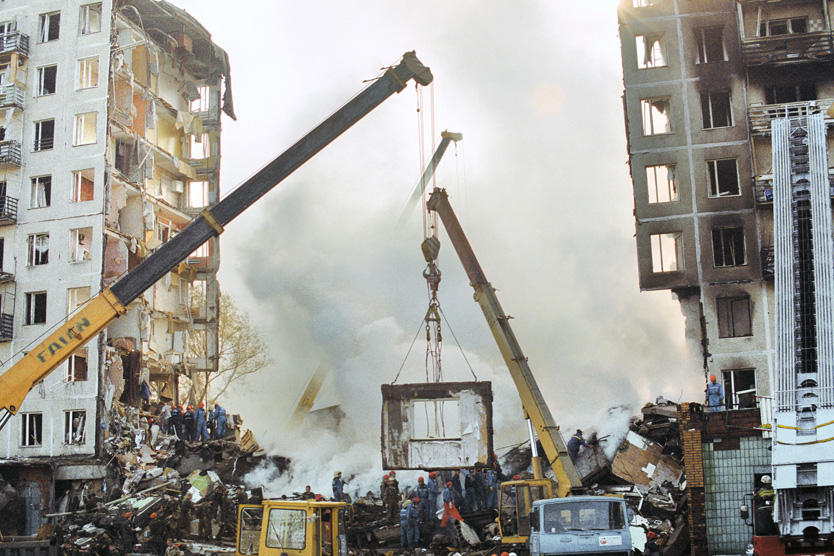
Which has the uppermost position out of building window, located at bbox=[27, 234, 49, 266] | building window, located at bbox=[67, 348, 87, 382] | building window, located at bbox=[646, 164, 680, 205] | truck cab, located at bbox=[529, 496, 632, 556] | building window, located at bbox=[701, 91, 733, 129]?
building window, located at bbox=[701, 91, 733, 129]

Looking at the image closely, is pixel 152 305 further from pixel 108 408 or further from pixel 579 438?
pixel 579 438

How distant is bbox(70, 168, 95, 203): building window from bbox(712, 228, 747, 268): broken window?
27543 mm

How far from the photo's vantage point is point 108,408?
121 feet

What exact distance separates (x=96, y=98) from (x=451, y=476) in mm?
24592

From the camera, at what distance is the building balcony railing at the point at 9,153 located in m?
39.3

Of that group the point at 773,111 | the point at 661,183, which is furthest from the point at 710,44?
the point at 661,183

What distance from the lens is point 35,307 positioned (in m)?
38.8

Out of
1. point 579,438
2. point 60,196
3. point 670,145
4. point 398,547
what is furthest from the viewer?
point 60,196

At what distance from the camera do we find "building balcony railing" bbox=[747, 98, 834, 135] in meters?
32.2

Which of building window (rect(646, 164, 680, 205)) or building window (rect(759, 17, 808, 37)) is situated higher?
building window (rect(759, 17, 808, 37))

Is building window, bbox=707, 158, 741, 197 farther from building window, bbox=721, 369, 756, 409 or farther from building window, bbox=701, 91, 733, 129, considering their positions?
building window, bbox=721, 369, 756, 409

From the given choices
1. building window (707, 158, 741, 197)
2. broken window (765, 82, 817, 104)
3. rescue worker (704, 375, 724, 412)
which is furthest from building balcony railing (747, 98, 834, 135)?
rescue worker (704, 375, 724, 412)

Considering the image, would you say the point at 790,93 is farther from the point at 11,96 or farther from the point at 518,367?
the point at 11,96

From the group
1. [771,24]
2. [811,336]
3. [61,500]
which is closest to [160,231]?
[61,500]
